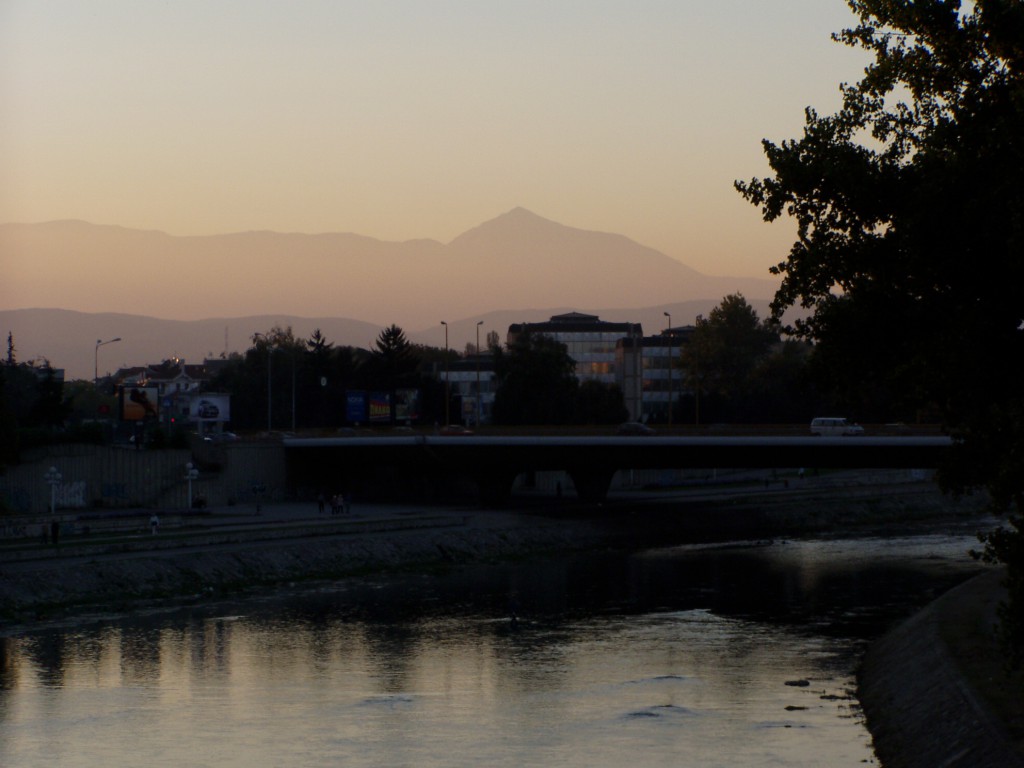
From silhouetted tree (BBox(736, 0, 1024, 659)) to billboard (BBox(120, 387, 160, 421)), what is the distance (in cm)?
8091

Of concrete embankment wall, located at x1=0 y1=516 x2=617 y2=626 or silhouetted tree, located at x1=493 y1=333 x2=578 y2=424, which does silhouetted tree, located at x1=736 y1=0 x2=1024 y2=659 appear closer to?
concrete embankment wall, located at x1=0 y1=516 x2=617 y2=626

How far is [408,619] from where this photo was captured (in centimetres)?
5825

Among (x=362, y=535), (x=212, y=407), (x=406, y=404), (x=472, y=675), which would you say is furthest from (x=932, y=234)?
(x=406, y=404)

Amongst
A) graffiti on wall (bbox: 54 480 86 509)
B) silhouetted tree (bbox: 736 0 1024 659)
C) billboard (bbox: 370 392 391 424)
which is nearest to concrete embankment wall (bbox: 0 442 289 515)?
graffiti on wall (bbox: 54 480 86 509)

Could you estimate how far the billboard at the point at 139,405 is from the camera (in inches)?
4075

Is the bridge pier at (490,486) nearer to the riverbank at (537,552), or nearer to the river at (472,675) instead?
the riverbank at (537,552)

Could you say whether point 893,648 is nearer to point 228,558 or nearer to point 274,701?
point 274,701

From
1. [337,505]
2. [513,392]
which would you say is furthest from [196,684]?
[513,392]

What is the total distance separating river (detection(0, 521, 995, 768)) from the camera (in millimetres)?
34906

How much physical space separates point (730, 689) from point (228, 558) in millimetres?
34441

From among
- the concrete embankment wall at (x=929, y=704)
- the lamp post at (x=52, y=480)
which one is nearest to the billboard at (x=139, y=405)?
the lamp post at (x=52, y=480)

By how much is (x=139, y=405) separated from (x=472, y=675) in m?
65.3

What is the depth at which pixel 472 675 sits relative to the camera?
148 ft

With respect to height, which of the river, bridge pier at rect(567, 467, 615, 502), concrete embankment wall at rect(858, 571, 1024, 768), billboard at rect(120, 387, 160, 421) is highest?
billboard at rect(120, 387, 160, 421)
